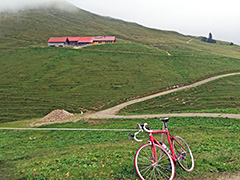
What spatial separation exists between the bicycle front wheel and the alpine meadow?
523mm

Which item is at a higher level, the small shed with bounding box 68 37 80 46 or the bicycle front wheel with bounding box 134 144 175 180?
the bicycle front wheel with bounding box 134 144 175 180

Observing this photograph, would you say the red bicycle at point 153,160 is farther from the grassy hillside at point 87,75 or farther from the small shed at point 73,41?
the small shed at point 73,41

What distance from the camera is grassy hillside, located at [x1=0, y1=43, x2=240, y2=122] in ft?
153

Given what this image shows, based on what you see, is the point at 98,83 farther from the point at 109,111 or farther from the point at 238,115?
the point at 238,115

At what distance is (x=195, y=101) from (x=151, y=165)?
4407 centimetres

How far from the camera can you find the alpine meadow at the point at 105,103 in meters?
9.14

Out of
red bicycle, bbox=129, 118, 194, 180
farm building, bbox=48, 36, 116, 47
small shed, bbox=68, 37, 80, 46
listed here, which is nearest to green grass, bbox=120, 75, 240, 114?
red bicycle, bbox=129, 118, 194, 180

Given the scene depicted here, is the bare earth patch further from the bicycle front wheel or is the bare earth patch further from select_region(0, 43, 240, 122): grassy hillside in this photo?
the bicycle front wheel

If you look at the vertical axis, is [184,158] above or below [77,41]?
above

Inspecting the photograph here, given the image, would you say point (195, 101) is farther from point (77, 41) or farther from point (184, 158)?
point (77, 41)

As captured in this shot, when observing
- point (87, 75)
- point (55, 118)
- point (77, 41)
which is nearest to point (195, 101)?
point (55, 118)

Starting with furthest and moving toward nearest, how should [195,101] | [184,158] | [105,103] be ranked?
[195,101] → [105,103] → [184,158]

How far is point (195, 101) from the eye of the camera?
154ft

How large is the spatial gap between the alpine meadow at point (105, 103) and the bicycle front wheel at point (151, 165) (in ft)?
1.72
